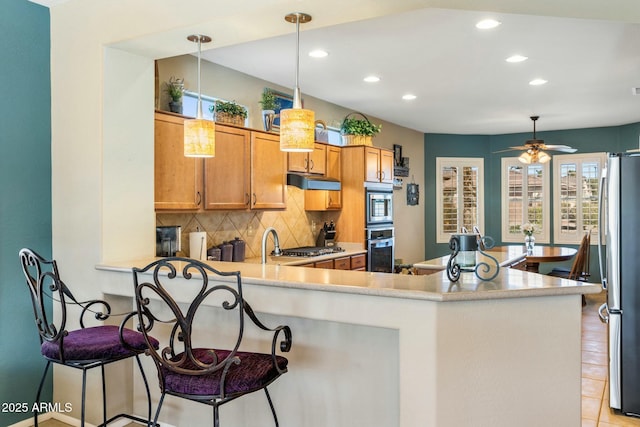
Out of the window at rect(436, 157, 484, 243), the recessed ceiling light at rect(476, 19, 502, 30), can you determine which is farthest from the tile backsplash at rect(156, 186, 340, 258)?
the window at rect(436, 157, 484, 243)

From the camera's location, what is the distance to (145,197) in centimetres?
319

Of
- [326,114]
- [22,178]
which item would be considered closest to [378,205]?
[326,114]

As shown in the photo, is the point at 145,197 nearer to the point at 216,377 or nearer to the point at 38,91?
the point at 38,91

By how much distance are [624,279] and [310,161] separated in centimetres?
312

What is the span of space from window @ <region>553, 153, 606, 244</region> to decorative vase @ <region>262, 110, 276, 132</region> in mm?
5784

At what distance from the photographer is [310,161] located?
5355mm

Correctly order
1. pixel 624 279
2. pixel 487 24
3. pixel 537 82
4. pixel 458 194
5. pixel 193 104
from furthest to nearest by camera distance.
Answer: pixel 458 194
pixel 537 82
pixel 193 104
pixel 487 24
pixel 624 279

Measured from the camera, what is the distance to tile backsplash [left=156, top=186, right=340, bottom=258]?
427 centimetres

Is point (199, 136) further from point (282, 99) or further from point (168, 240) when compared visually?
point (282, 99)

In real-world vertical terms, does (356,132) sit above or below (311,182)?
above

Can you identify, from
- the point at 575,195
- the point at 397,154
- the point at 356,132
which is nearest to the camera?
the point at 356,132

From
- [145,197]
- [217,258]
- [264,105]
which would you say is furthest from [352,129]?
[145,197]

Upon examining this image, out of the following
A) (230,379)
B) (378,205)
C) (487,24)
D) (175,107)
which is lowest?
(230,379)

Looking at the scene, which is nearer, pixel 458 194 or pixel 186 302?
pixel 186 302
